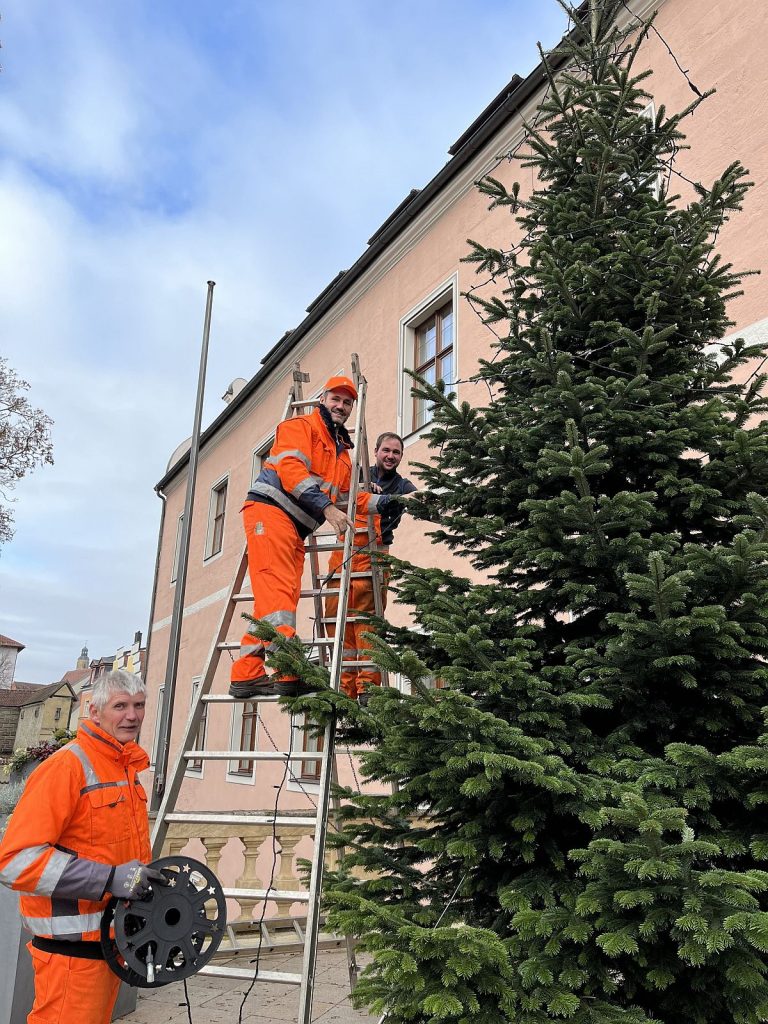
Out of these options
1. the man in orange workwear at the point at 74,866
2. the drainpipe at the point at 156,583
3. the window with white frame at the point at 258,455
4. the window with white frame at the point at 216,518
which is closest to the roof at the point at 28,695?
the drainpipe at the point at 156,583

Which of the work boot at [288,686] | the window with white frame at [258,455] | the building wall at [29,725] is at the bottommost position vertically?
the work boot at [288,686]

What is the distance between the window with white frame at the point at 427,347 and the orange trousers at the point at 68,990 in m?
8.10

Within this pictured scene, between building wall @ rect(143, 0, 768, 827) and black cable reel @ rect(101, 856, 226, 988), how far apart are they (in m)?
5.51

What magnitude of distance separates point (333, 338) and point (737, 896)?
42.0 ft

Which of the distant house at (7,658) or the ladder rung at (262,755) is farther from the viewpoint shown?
the distant house at (7,658)

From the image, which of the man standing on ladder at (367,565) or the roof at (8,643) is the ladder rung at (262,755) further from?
the roof at (8,643)

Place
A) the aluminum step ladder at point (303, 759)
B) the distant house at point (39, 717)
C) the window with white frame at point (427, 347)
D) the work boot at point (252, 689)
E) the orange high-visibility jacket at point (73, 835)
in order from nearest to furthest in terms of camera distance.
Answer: the orange high-visibility jacket at point (73, 835) < the aluminum step ladder at point (303, 759) < the work boot at point (252, 689) < the window with white frame at point (427, 347) < the distant house at point (39, 717)

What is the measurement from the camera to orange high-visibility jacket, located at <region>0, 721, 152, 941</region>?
8.66 ft

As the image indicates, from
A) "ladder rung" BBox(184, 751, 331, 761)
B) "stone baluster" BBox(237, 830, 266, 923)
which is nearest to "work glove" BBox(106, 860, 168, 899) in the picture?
"ladder rung" BBox(184, 751, 331, 761)

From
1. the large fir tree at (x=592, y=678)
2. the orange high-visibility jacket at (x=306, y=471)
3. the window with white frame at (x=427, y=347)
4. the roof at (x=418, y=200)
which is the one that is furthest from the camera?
the window with white frame at (x=427, y=347)

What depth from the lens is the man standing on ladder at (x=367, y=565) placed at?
4855 millimetres

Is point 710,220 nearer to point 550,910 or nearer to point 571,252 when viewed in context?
point 571,252

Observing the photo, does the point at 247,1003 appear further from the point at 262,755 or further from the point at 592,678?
the point at 592,678

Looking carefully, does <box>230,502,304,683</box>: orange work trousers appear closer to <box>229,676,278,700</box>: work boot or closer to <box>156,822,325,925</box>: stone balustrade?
<box>229,676,278,700</box>: work boot
